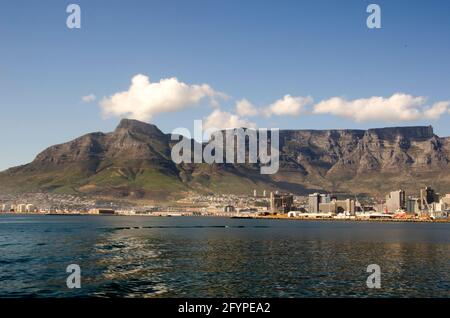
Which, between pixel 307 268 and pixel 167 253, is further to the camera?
pixel 167 253

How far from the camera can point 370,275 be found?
289ft

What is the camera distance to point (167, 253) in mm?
128000

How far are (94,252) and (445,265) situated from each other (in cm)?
8535
